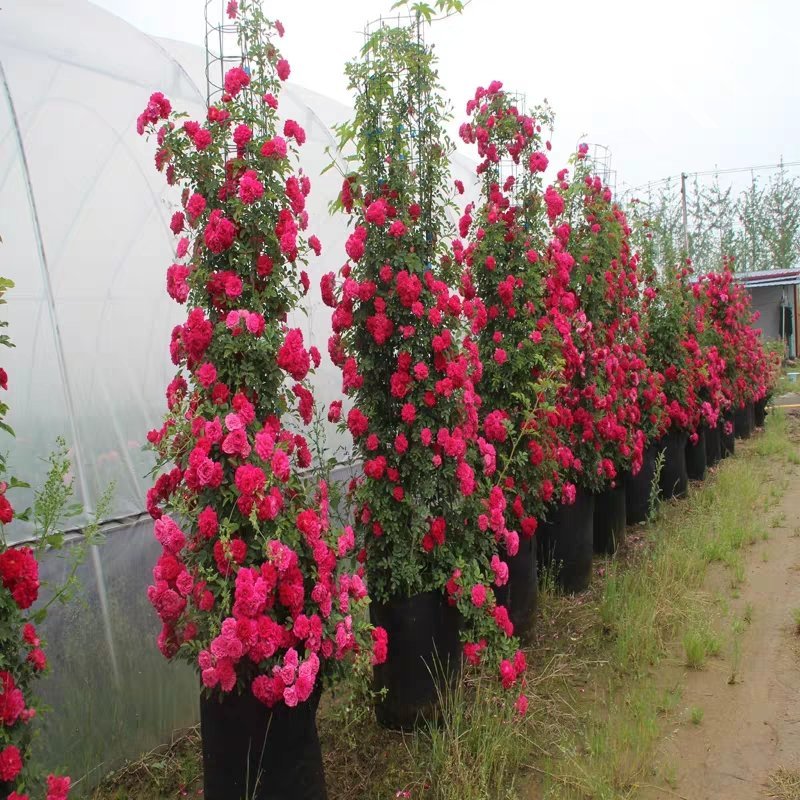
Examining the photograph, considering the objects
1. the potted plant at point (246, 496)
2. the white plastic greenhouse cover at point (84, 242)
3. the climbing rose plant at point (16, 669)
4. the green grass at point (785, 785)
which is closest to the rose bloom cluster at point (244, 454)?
the potted plant at point (246, 496)

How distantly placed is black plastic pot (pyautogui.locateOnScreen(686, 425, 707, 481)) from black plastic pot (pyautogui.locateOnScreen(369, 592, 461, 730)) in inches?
196

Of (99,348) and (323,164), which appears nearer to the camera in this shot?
(99,348)

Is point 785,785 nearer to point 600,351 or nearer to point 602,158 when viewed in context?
point 600,351

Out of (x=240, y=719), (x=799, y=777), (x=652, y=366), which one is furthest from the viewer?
(x=652, y=366)

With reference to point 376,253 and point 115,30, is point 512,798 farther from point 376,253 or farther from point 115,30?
point 115,30

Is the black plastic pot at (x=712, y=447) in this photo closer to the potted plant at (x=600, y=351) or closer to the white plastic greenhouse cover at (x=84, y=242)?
the potted plant at (x=600, y=351)

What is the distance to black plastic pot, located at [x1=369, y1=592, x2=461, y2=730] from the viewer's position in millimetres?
2832

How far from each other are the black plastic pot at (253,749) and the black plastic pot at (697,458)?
5854 mm

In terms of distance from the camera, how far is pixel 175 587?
6.91ft

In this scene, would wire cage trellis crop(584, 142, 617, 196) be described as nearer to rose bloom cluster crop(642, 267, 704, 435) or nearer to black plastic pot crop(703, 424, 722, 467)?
rose bloom cluster crop(642, 267, 704, 435)

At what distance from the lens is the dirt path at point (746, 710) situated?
2604 millimetres

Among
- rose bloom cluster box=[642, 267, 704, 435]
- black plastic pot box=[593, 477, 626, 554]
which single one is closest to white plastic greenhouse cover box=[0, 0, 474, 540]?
black plastic pot box=[593, 477, 626, 554]

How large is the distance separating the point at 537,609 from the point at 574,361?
4.68ft

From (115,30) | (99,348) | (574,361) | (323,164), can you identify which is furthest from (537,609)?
(115,30)
